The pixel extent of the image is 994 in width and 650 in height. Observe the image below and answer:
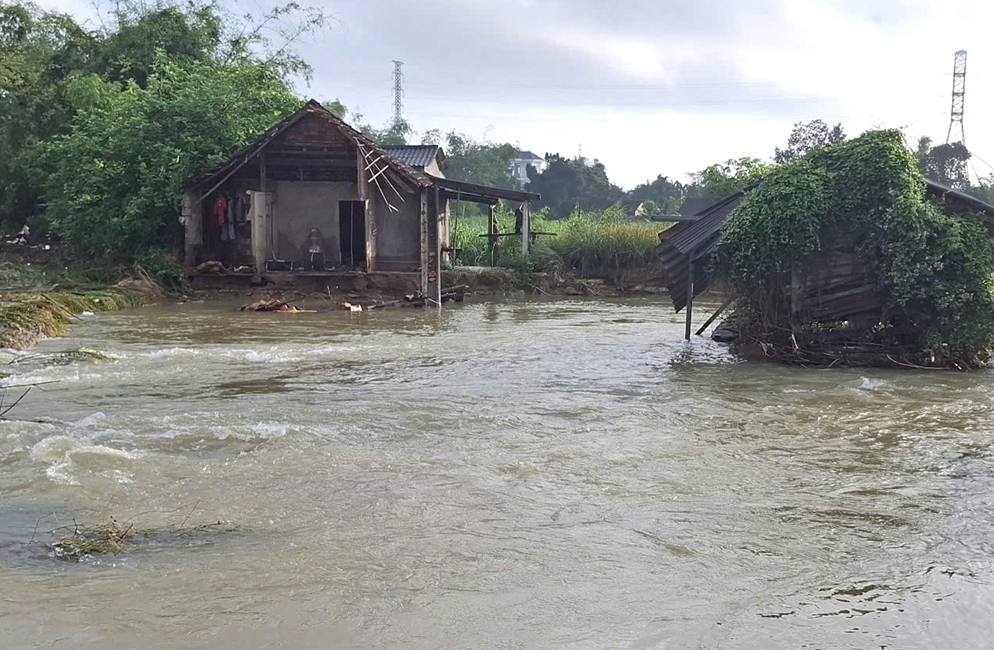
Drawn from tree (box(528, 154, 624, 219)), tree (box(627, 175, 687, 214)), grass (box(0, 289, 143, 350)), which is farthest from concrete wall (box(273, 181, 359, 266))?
tree (box(627, 175, 687, 214))

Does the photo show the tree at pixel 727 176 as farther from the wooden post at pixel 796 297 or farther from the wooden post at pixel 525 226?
the wooden post at pixel 796 297

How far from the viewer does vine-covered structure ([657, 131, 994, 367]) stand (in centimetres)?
1105

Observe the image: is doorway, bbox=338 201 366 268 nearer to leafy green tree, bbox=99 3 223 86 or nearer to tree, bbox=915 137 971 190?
leafy green tree, bbox=99 3 223 86

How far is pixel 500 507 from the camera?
574 centimetres

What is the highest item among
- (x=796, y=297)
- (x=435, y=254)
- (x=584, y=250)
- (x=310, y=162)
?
(x=310, y=162)

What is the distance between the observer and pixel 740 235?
468 inches

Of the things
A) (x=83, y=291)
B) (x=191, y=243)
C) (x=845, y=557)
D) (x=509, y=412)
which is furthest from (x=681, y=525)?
(x=191, y=243)

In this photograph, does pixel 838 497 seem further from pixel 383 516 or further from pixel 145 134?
pixel 145 134

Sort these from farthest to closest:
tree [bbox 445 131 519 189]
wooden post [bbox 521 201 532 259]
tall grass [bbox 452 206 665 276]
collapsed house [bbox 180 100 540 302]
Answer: tree [bbox 445 131 519 189], tall grass [bbox 452 206 665 276], wooden post [bbox 521 201 532 259], collapsed house [bbox 180 100 540 302]

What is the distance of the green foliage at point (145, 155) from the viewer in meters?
21.0

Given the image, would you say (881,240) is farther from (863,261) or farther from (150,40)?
(150,40)

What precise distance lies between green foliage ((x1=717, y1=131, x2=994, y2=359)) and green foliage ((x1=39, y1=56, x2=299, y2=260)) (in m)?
13.8

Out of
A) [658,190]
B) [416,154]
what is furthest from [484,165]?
[416,154]

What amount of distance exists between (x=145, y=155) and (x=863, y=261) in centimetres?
1682
